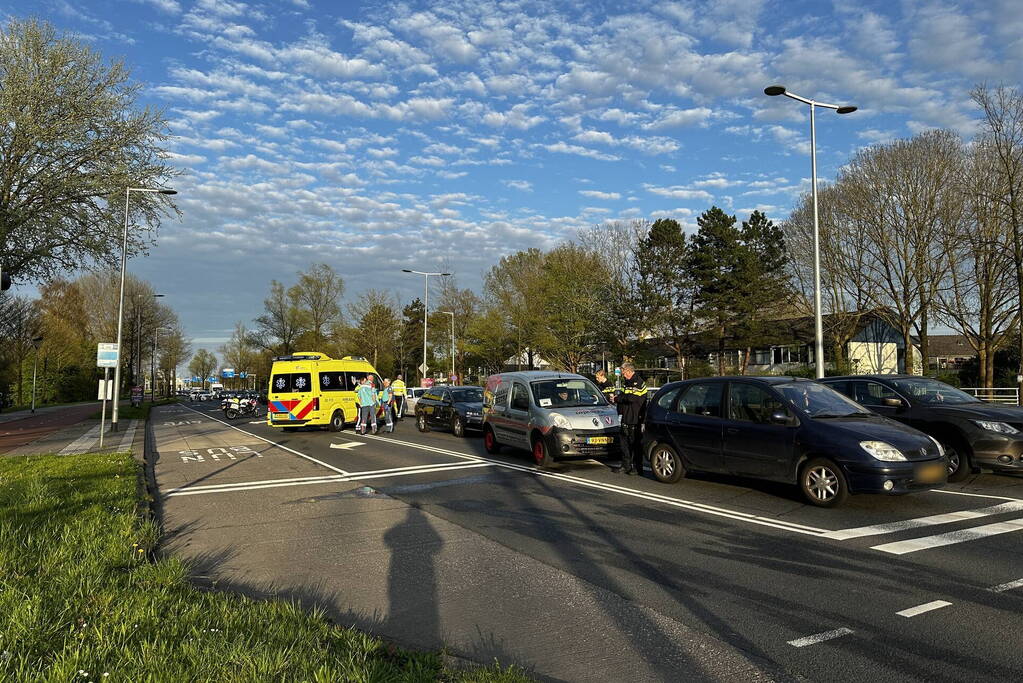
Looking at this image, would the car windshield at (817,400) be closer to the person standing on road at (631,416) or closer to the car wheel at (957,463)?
the car wheel at (957,463)

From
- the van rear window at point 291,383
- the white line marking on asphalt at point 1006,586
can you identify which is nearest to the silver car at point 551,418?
the white line marking on asphalt at point 1006,586

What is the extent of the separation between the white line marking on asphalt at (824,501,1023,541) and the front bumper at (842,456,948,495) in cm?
34

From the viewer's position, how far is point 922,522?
768 cm

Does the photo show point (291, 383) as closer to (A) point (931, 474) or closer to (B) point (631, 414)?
(B) point (631, 414)

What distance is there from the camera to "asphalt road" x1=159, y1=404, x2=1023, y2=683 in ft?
14.0

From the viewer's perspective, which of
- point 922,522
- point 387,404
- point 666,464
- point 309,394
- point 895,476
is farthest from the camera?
point 387,404

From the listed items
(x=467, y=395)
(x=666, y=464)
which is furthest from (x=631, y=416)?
(x=467, y=395)

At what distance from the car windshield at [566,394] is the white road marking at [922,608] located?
815 centimetres

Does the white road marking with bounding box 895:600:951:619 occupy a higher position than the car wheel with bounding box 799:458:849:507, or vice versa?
the car wheel with bounding box 799:458:849:507

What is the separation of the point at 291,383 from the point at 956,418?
18.0 m

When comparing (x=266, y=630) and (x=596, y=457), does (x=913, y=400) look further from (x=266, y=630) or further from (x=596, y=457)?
Result: (x=266, y=630)

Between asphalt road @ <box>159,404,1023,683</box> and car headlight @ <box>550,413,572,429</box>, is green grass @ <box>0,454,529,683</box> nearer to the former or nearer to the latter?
asphalt road @ <box>159,404,1023,683</box>

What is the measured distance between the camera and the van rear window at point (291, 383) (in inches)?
872

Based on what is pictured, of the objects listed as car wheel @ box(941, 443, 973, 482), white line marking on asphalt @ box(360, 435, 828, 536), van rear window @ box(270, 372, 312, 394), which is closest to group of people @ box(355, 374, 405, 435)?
van rear window @ box(270, 372, 312, 394)
